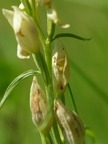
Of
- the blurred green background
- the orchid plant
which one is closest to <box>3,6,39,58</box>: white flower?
the orchid plant

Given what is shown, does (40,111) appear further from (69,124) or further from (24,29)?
(24,29)

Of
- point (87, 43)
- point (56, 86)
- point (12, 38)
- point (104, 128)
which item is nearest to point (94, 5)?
point (87, 43)

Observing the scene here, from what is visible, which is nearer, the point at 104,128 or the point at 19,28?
the point at 19,28

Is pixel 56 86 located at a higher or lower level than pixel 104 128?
higher

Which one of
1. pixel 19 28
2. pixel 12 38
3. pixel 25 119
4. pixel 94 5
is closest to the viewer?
pixel 19 28

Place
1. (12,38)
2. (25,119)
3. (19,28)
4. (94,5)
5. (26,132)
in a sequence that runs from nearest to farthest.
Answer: (19,28) → (26,132) → (25,119) → (94,5) → (12,38)

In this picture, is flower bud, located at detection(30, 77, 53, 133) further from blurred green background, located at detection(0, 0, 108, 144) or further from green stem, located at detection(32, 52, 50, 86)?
blurred green background, located at detection(0, 0, 108, 144)

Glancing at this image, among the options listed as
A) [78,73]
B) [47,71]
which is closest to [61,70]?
[47,71]

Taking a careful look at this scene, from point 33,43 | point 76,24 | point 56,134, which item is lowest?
point 56,134

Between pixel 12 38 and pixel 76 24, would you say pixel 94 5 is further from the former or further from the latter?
pixel 12 38
